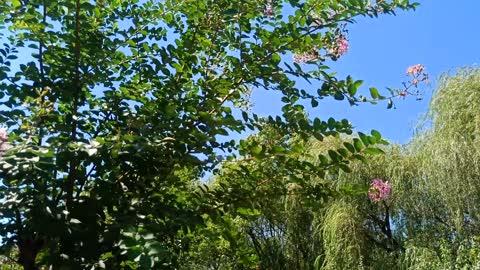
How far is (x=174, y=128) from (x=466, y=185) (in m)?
4.90

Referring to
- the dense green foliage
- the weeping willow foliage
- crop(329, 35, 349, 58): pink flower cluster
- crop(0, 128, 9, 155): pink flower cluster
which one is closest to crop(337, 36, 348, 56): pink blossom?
crop(329, 35, 349, 58): pink flower cluster

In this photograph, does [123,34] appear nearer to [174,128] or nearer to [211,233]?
[174,128]

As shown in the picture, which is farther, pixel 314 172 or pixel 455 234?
pixel 455 234

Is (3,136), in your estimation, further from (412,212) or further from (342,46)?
(412,212)

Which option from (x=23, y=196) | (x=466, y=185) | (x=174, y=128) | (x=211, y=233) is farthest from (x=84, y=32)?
(x=466, y=185)

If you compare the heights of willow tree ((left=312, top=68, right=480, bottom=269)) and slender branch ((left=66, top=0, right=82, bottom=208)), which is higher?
willow tree ((left=312, top=68, right=480, bottom=269))

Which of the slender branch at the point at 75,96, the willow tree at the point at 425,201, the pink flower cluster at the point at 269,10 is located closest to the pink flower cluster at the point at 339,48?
the pink flower cluster at the point at 269,10

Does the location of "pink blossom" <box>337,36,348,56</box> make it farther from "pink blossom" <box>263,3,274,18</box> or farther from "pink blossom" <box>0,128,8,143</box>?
"pink blossom" <box>0,128,8,143</box>

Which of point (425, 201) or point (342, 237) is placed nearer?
point (425, 201)

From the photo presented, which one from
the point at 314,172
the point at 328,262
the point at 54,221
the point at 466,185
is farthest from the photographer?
the point at 328,262

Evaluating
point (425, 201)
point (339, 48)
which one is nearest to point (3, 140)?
point (339, 48)

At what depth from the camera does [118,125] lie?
139 centimetres

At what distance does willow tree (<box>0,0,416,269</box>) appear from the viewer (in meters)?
1.10

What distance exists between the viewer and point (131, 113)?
1398 mm
